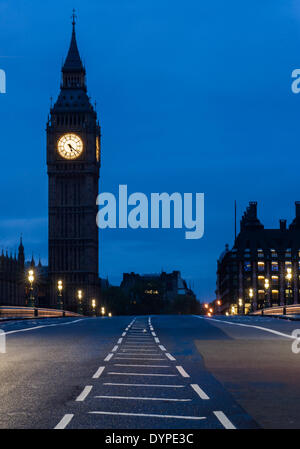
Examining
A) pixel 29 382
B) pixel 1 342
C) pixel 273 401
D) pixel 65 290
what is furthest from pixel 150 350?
pixel 65 290

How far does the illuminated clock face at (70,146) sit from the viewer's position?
170 meters

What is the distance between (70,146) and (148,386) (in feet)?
523

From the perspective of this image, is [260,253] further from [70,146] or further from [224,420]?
[224,420]

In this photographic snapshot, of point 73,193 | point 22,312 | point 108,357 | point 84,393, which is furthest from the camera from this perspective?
point 73,193

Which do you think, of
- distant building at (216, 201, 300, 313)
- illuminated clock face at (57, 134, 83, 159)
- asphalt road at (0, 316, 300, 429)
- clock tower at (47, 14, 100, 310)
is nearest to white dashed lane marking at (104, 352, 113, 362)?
asphalt road at (0, 316, 300, 429)

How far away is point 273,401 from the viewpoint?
Result: 1180 cm

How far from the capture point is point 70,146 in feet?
559

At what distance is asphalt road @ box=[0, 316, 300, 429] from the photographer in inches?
399

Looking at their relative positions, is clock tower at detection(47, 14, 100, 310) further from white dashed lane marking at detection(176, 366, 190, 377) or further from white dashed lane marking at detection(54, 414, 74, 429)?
white dashed lane marking at detection(54, 414, 74, 429)

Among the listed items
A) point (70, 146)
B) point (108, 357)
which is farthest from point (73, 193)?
point (108, 357)

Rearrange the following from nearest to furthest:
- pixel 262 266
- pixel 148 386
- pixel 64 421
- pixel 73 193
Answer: pixel 64 421
pixel 148 386
pixel 73 193
pixel 262 266

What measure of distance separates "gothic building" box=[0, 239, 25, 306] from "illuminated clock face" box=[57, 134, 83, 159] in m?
46.0

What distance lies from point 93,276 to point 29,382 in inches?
6009
